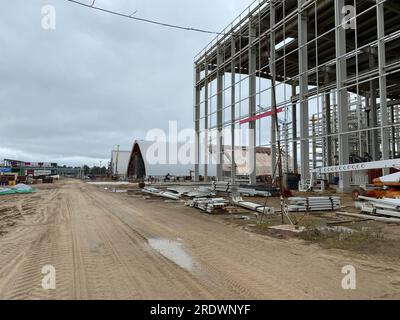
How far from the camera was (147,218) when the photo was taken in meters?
13.6

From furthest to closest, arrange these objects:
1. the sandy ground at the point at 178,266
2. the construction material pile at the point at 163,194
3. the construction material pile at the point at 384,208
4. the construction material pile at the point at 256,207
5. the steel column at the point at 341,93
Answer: the construction material pile at the point at 163,194, the steel column at the point at 341,93, the construction material pile at the point at 256,207, the construction material pile at the point at 384,208, the sandy ground at the point at 178,266

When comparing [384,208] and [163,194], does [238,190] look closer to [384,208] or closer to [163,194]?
[163,194]

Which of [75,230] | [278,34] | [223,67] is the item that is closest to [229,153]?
[223,67]

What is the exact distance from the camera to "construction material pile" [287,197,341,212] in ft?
49.4

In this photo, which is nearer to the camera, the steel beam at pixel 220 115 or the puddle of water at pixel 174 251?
the puddle of water at pixel 174 251

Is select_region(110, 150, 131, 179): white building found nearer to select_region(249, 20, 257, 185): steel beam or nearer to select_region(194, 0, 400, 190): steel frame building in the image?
select_region(194, 0, 400, 190): steel frame building

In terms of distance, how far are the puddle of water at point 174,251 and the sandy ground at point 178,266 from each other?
19 millimetres

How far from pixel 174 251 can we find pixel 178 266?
4.50ft

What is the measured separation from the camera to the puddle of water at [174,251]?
21.9 ft
